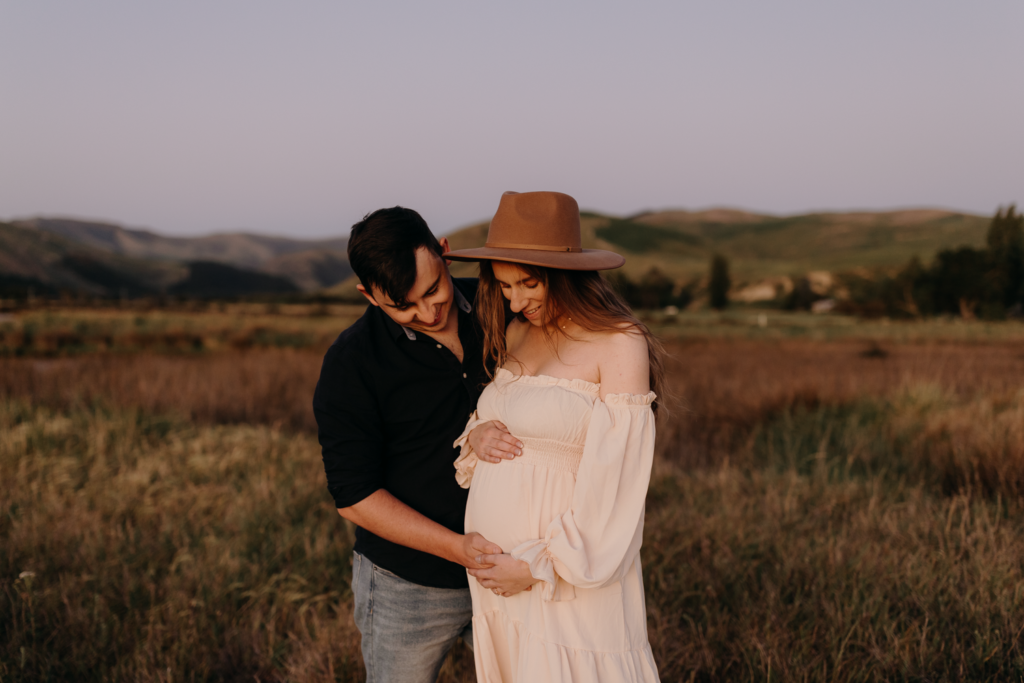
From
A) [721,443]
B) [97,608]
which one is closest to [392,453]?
[97,608]

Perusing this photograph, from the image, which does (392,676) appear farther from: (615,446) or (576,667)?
(615,446)

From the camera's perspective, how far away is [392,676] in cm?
207

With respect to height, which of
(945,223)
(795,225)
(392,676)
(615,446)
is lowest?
(392,676)

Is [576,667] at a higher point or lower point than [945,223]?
lower

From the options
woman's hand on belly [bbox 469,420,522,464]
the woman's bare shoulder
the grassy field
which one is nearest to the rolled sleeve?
woman's hand on belly [bbox 469,420,522,464]

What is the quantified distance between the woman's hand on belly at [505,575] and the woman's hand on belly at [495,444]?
0.30 m

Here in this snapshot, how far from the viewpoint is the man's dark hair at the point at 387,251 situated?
184cm

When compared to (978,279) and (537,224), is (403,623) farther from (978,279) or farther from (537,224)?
(978,279)

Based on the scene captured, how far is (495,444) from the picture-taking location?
1855 millimetres

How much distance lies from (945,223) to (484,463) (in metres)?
11.2

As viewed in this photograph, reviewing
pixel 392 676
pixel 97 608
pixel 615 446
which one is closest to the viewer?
pixel 615 446

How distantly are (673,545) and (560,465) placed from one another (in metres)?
2.82

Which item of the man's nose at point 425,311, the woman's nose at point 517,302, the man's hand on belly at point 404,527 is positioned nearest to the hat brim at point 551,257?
the woman's nose at point 517,302

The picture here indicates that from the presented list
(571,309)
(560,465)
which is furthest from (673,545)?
(571,309)
